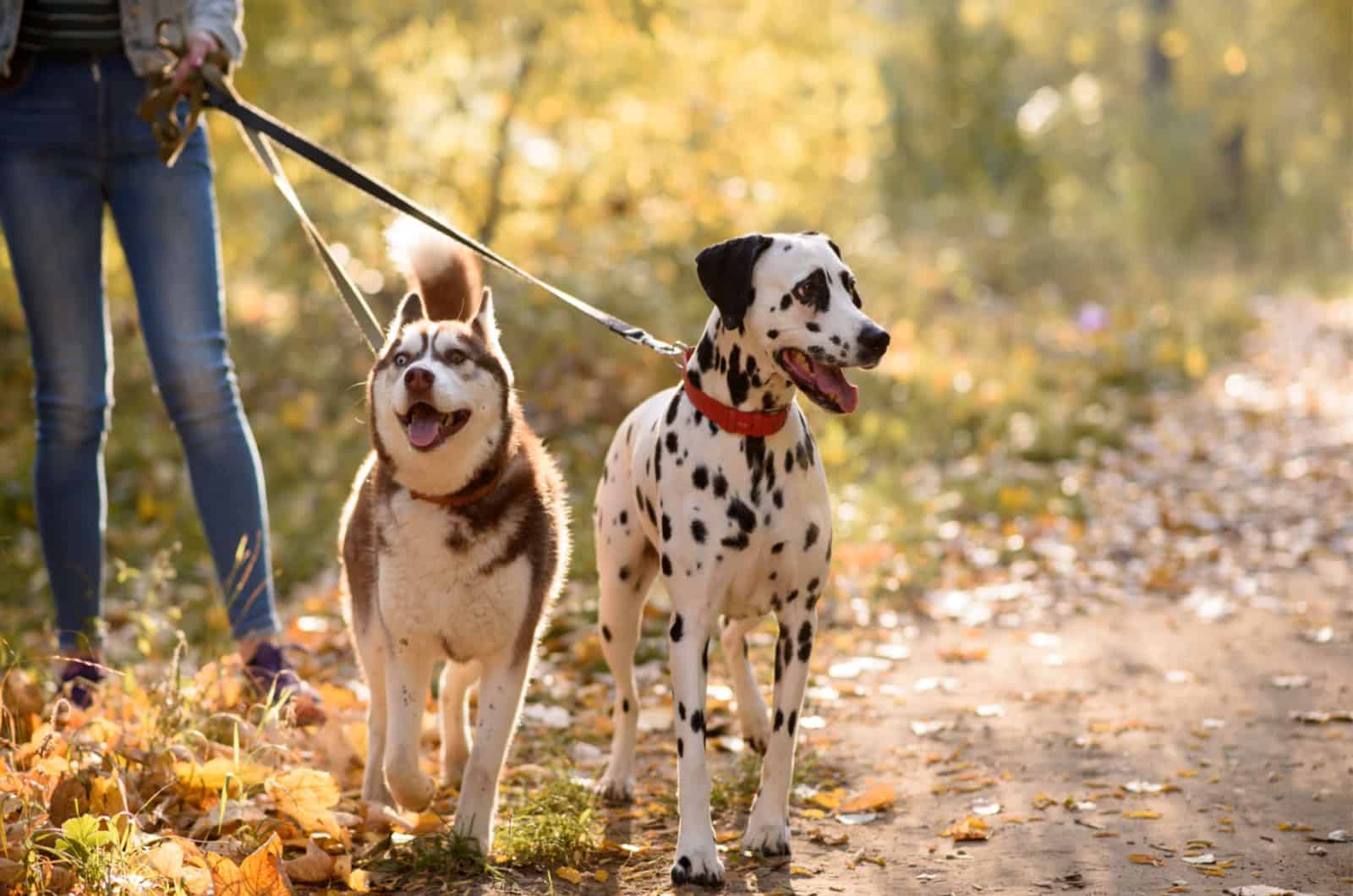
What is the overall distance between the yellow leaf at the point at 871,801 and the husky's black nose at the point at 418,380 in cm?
172

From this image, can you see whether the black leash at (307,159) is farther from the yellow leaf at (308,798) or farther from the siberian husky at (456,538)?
the yellow leaf at (308,798)

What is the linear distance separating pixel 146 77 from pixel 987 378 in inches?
349

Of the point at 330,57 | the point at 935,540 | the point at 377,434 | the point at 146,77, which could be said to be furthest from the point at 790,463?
the point at 330,57

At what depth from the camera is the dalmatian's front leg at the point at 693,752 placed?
3334mm

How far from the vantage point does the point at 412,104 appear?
11289 millimetres

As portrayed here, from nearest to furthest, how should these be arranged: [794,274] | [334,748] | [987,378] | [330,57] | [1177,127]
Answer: [794,274]
[334,748]
[330,57]
[987,378]
[1177,127]

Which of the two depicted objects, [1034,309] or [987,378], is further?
[1034,309]

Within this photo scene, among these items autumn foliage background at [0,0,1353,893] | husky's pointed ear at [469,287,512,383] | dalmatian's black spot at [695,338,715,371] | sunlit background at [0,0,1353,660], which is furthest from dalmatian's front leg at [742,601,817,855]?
sunlit background at [0,0,1353,660]

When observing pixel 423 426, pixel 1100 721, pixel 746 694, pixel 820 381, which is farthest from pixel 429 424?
pixel 1100 721

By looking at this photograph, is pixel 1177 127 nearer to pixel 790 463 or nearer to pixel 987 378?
pixel 987 378

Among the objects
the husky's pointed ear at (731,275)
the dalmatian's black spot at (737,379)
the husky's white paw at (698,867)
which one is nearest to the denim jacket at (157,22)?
the husky's pointed ear at (731,275)

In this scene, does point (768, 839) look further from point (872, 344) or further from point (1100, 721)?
point (1100, 721)

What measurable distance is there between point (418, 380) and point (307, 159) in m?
1.22

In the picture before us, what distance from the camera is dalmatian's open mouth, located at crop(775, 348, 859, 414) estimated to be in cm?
338
